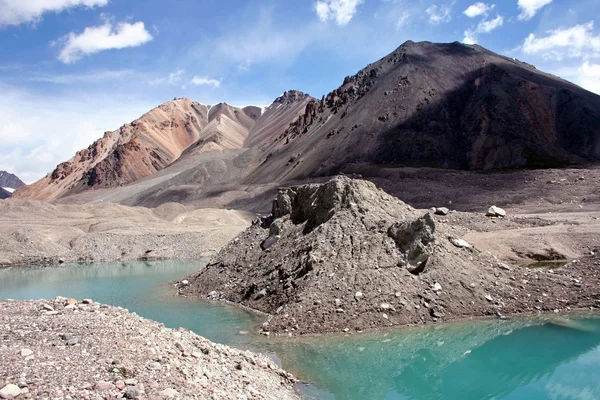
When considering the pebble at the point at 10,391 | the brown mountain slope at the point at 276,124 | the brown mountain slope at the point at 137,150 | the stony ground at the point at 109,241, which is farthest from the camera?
the brown mountain slope at the point at 276,124

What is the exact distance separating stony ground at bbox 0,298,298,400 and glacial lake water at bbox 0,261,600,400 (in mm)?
2078

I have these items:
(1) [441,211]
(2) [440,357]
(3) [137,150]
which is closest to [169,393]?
(2) [440,357]

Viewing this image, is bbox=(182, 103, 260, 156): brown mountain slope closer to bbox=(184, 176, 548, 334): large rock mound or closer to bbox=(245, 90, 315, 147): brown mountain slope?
bbox=(245, 90, 315, 147): brown mountain slope

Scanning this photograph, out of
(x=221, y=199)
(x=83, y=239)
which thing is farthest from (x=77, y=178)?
(x=83, y=239)

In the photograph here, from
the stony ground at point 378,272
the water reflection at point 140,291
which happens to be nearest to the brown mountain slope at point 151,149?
the water reflection at point 140,291

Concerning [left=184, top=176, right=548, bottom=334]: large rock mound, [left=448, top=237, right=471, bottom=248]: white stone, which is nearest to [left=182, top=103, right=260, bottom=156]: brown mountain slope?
[left=184, top=176, right=548, bottom=334]: large rock mound

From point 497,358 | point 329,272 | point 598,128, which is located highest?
point 598,128

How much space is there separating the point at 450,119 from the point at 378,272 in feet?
225

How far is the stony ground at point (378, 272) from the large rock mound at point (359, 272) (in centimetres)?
4

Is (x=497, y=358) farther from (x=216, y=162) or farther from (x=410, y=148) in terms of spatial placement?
(x=216, y=162)

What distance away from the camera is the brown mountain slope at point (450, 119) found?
74.5 meters

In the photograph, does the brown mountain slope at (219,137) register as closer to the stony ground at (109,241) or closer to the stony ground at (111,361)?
the stony ground at (109,241)

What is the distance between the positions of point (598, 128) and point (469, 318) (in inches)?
2789

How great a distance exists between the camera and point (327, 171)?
77688 mm
